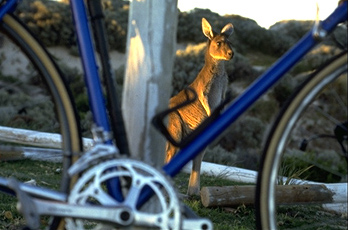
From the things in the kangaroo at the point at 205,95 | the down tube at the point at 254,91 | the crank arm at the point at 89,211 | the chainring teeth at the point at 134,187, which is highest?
the kangaroo at the point at 205,95

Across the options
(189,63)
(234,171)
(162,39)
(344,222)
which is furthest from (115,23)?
(162,39)

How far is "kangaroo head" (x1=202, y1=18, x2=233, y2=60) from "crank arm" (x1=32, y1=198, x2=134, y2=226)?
4.78 meters

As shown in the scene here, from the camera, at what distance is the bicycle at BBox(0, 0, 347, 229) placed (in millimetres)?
2334

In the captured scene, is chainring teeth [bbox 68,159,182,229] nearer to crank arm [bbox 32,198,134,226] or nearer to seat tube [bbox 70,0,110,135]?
crank arm [bbox 32,198,134,226]

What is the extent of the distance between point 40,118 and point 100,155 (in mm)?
8540

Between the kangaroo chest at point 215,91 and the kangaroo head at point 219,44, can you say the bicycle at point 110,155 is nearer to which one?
the kangaroo chest at point 215,91

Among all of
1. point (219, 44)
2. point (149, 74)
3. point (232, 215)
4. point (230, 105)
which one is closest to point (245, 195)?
point (232, 215)

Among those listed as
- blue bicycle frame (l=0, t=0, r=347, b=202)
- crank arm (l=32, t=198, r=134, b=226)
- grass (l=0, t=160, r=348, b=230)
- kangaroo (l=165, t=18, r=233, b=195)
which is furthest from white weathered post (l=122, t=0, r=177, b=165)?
kangaroo (l=165, t=18, r=233, b=195)

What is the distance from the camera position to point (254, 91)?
8.04 feet

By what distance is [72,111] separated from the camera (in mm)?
2541

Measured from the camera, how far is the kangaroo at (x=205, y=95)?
6266mm

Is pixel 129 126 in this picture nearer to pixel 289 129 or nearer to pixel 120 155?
pixel 120 155

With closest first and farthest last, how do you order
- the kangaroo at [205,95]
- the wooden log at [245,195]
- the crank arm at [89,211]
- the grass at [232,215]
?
1. the crank arm at [89,211]
2. the grass at [232,215]
3. the wooden log at [245,195]
4. the kangaroo at [205,95]

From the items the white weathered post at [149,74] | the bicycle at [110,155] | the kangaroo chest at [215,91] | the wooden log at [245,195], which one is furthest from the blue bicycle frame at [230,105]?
the kangaroo chest at [215,91]
